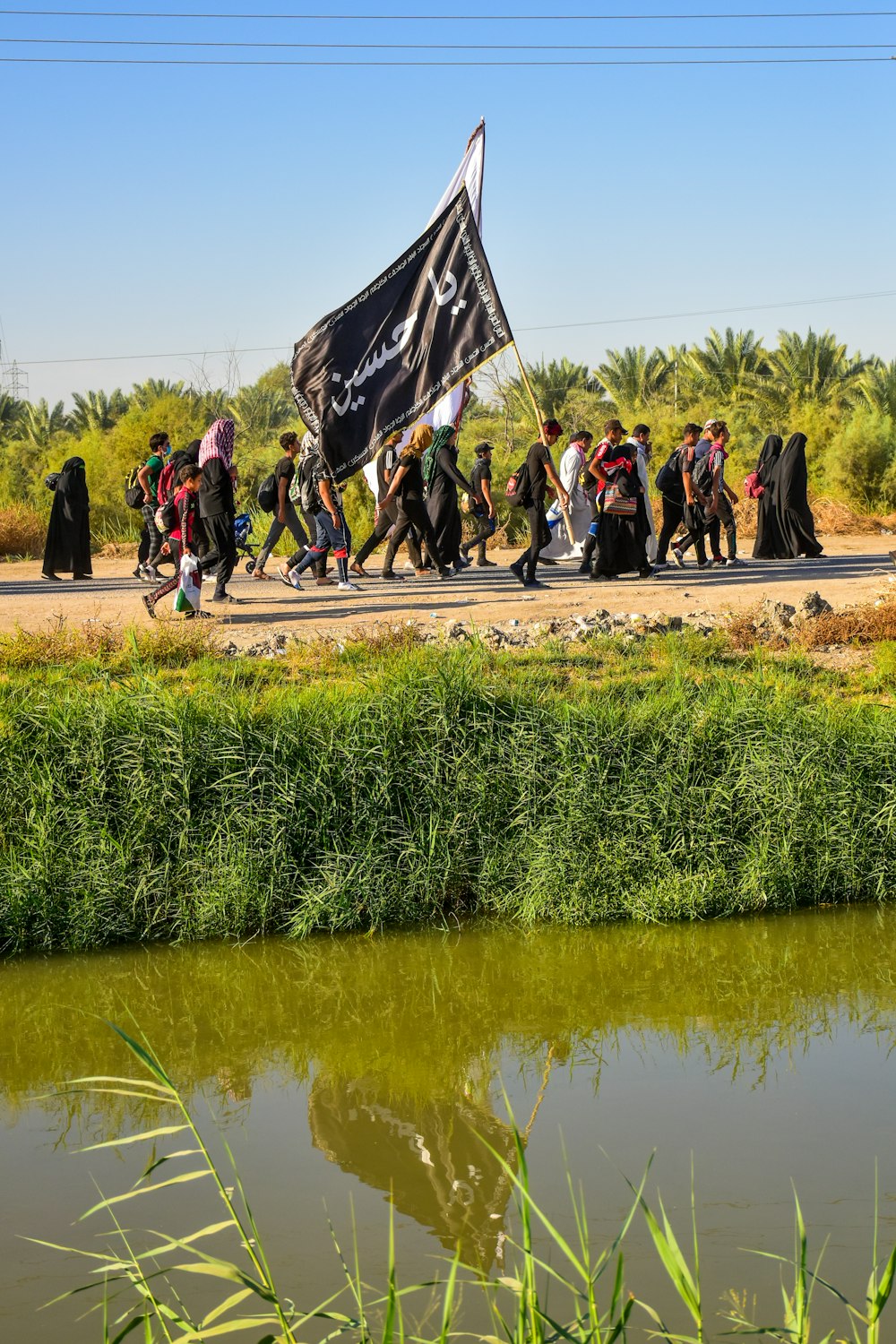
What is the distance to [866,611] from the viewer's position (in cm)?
1209

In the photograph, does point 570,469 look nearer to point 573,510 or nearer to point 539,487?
point 573,510

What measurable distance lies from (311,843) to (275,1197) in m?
3.41

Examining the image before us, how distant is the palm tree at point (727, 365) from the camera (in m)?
37.1

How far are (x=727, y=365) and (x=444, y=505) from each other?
23.9 meters

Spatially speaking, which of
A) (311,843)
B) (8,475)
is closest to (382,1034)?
(311,843)

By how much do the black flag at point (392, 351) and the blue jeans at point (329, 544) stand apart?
5.20 ft

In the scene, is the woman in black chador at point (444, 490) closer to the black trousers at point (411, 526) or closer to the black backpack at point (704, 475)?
the black trousers at point (411, 526)

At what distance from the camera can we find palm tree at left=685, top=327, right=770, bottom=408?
37.1 metres

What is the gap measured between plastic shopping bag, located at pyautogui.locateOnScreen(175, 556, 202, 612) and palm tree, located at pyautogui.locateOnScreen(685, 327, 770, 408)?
2700 cm

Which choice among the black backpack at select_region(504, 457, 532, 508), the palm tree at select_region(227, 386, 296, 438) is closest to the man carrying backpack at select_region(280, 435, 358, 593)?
the black backpack at select_region(504, 457, 532, 508)

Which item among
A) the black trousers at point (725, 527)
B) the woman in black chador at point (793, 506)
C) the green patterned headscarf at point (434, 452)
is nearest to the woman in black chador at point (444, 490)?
the green patterned headscarf at point (434, 452)

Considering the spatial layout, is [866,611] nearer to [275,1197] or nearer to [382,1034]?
[382,1034]

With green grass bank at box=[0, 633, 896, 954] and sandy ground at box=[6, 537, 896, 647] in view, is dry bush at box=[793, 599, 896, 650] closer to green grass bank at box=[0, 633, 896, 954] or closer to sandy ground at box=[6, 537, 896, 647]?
sandy ground at box=[6, 537, 896, 647]

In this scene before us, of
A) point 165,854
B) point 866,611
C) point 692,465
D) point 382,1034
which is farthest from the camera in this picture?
point 692,465
